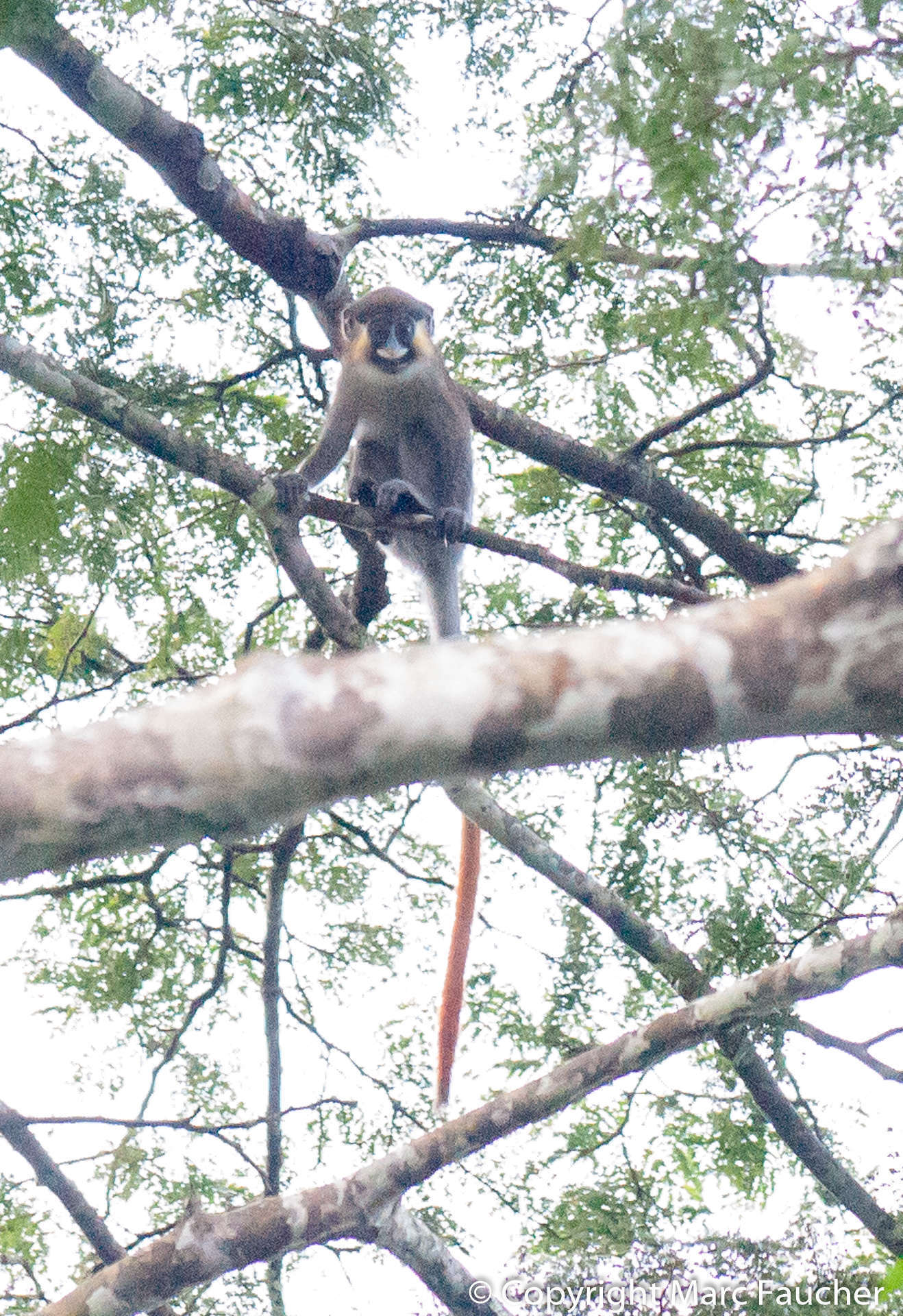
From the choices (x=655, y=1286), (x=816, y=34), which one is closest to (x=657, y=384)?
(x=816, y=34)

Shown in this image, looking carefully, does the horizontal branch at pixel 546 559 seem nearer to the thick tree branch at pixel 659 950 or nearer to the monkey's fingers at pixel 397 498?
the thick tree branch at pixel 659 950

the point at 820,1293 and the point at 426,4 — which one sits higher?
the point at 426,4

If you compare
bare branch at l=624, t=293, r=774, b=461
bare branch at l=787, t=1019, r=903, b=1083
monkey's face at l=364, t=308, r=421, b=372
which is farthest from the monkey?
bare branch at l=787, t=1019, r=903, b=1083

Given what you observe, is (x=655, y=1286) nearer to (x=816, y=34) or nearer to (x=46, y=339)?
(x=816, y=34)

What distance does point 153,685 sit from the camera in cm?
505

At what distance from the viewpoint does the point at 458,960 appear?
13.3 feet

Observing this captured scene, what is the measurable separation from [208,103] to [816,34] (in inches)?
92.0

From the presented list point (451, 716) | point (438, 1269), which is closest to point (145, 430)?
point (438, 1269)

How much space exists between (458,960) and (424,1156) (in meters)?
0.74

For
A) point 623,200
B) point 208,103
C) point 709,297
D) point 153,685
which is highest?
point 208,103

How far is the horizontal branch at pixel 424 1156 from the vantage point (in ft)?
10.8

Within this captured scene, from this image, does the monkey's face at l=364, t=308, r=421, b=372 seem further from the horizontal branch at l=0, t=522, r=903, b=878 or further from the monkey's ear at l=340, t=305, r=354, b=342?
the horizontal branch at l=0, t=522, r=903, b=878

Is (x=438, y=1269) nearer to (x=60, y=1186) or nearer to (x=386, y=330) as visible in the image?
(x=60, y=1186)

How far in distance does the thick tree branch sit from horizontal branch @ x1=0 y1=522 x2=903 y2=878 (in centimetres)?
286
